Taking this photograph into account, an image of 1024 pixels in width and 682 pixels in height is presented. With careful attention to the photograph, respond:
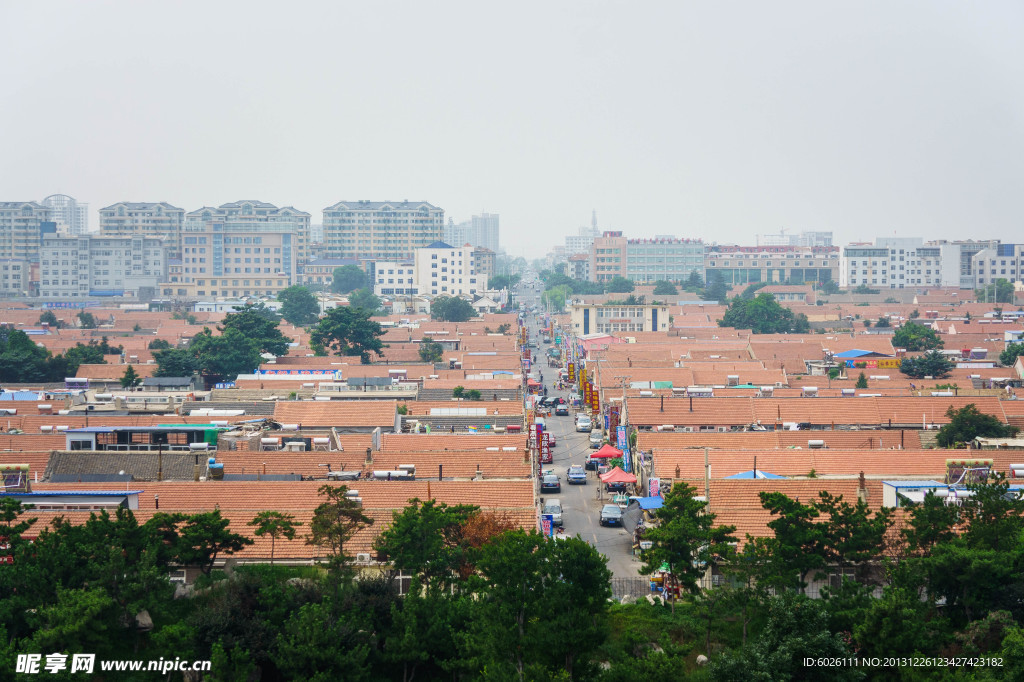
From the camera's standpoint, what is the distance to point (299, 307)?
161 ft

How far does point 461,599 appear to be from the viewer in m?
9.69

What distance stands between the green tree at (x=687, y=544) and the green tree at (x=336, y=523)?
9.72 feet

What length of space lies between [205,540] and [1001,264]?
6576 centimetres

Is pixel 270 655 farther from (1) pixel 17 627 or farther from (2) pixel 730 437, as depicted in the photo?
(2) pixel 730 437

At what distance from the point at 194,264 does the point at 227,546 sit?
59917 millimetres

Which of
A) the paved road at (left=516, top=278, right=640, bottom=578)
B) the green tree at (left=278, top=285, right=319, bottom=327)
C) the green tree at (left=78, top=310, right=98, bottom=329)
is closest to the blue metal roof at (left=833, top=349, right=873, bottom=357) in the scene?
the paved road at (left=516, top=278, right=640, bottom=578)

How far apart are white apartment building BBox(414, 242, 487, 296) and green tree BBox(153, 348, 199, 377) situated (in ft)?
125

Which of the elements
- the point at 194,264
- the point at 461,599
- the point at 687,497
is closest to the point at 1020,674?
the point at 687,497

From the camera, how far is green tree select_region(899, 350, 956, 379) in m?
26.1

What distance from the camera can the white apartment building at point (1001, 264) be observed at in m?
65.8

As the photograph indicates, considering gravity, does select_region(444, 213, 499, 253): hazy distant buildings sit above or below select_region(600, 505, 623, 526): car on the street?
above

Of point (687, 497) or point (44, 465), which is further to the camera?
point (44, 465)

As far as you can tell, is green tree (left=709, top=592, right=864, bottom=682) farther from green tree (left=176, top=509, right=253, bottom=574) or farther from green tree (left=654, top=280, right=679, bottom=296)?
green tree (left=654, top=280, right=679, bottom=296)

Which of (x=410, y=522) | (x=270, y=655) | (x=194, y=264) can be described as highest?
(x=194, y=264)
